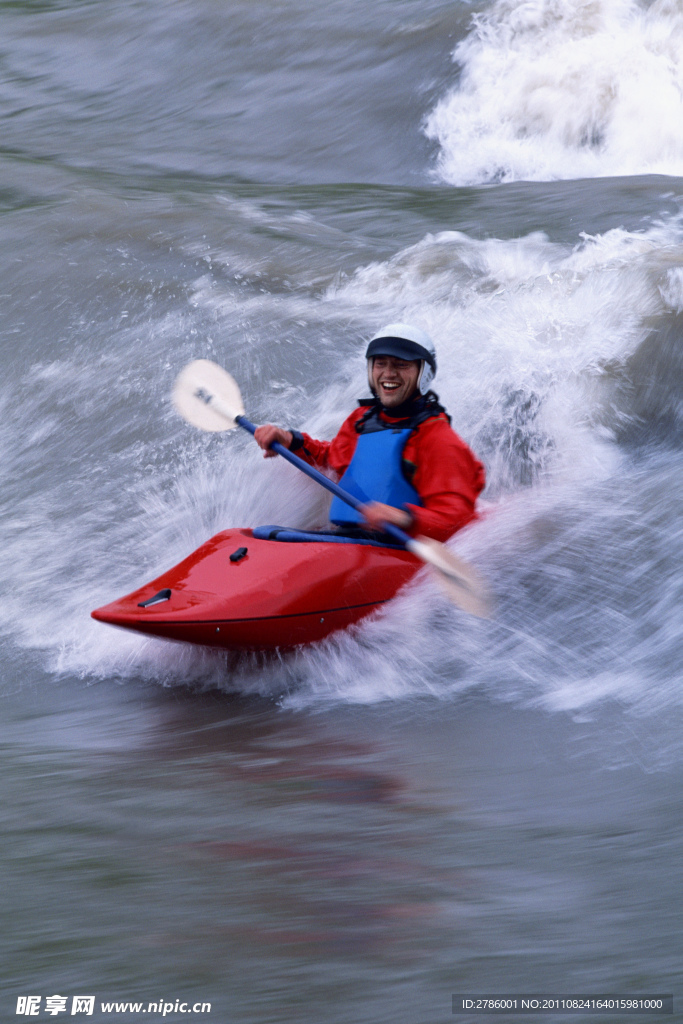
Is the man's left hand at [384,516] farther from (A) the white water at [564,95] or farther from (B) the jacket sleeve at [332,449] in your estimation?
(A) the white water at [564,95]


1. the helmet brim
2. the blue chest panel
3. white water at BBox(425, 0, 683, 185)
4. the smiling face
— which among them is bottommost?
the blue chest panel

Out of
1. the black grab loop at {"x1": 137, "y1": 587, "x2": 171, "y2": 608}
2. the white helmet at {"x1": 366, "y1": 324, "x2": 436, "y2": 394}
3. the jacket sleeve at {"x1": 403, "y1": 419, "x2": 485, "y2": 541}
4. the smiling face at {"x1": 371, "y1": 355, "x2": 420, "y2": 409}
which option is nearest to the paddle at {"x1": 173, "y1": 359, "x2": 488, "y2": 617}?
the jacket sleeve at {"x1": 403, "y1": 419, "x2": 485, "y2": 541}

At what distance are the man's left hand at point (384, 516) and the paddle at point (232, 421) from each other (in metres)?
0.02

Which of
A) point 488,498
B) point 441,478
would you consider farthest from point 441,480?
point 488,498

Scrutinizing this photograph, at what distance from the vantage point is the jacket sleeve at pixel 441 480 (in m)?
3.59

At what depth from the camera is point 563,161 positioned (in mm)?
8758

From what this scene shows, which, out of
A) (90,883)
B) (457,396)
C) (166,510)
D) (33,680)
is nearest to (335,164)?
(457,396)

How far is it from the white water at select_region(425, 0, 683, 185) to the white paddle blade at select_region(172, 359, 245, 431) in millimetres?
5192

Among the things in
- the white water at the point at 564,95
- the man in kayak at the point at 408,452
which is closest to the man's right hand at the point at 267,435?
the man in kayak at the point at 408,452

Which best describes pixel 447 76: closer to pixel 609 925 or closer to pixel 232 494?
pixel 232 494

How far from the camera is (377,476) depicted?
376cm

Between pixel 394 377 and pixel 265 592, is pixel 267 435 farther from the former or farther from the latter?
pixel 265 592

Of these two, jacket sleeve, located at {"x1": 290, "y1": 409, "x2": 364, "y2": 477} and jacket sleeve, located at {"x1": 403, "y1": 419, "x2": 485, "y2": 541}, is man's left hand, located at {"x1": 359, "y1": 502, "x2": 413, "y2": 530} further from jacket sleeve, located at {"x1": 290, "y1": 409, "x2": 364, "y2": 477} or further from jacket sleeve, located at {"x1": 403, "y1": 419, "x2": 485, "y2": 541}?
jacket sleeve, located at {"x1": 290, "y1": 409, "x2": 364, "y2": 477}

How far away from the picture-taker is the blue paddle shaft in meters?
3.43
